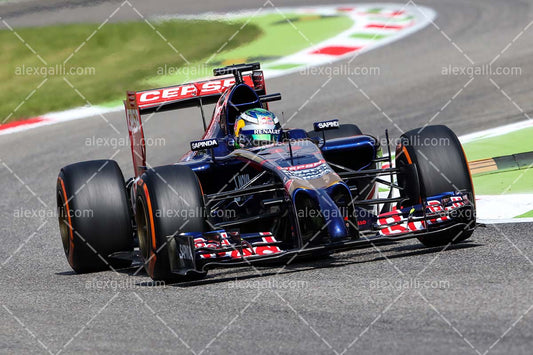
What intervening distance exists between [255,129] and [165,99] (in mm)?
1595

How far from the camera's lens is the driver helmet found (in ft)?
30.0

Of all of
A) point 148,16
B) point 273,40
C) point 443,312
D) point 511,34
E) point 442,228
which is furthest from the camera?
point 148,16

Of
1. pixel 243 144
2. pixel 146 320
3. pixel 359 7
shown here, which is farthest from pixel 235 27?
pixel 146 320

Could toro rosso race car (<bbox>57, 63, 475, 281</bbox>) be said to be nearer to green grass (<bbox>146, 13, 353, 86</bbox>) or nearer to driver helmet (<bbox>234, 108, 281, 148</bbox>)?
driver helmet (<bbox>234, 108, 281, 148</bbox>)

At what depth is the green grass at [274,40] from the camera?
2039 cm

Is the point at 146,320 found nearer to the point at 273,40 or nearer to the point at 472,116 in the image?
the point at 472,116

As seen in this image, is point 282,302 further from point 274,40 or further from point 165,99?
point 274,40

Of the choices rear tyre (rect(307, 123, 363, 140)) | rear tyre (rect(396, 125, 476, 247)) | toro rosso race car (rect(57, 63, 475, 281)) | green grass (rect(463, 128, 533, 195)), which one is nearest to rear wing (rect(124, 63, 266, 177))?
toro rosso race car (rect(57, 63, 475, 281))

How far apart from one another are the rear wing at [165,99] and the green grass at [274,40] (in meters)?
8.96

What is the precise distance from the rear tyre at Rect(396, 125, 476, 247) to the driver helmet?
131 centimetres

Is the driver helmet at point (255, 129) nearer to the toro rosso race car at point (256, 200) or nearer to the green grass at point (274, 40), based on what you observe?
the toro rosso race car at point (256, 200)

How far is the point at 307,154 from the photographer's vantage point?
334 inches

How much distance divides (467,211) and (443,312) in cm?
231

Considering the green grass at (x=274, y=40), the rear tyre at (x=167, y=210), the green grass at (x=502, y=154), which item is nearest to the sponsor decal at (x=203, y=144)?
the rear tyre at (x=167, y=210)
